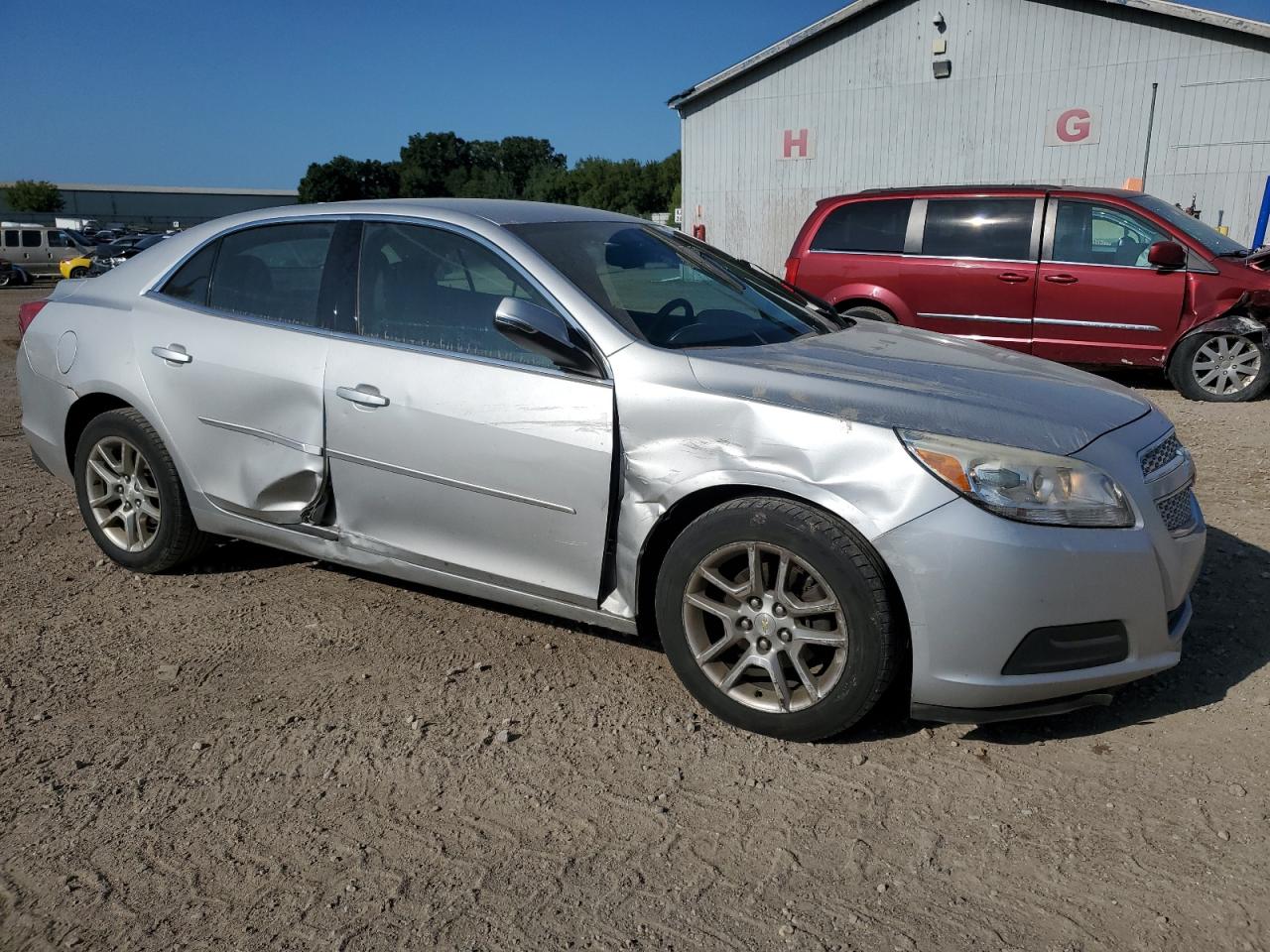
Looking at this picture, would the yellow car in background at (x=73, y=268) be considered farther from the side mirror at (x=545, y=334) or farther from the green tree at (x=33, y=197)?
the green tree at (x=33, y=197)

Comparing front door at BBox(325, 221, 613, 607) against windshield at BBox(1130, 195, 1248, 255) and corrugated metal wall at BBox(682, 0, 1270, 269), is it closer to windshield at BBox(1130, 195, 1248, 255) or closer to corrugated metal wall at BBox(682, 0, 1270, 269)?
windshield at BBox(1130, 195, 1248, 255)

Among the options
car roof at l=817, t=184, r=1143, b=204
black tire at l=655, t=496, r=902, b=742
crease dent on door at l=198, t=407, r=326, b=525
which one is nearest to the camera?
black tire at l=655, t=496, r=902, b=742

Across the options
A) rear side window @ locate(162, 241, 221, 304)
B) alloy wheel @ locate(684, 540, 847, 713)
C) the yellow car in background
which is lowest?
alloy wheel @ locate(684, 540, 847, 713)

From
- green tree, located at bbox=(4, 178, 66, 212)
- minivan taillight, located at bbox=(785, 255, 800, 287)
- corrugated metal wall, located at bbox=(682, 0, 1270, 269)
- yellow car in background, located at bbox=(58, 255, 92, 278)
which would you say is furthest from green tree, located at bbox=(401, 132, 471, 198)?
minivan taillight, located at bbox=(785, 255, 800, 287)

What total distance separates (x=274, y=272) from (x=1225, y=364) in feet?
25.3

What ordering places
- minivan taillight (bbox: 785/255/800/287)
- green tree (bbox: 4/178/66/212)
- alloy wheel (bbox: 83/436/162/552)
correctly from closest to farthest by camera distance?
alloy wheel (bbox: 83/436/162/552), minivan taillight (bbox: 785/255/800/287), green tree (bbox: 4/178/66/212)

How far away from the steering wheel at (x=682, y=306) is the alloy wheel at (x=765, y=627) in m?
0.97

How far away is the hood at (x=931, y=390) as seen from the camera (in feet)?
9.87

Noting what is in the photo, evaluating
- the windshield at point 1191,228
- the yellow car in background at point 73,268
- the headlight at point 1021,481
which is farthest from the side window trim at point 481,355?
the yellow car in background at point 73,268

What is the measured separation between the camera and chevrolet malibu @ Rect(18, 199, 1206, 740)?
291 cm

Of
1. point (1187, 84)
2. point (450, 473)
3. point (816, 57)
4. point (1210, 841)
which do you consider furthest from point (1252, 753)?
point (816, 57)

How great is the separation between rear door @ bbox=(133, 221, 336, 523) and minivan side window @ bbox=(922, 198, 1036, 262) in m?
6.62

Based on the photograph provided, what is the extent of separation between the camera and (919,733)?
10.8 feet

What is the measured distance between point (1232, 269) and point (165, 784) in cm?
866
